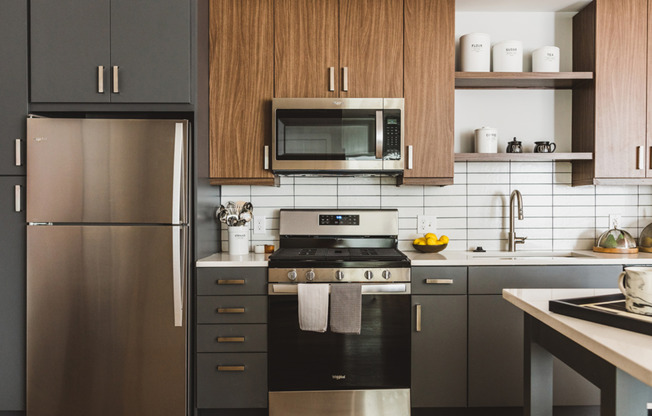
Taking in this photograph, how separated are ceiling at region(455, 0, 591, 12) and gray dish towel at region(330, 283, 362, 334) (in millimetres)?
1898

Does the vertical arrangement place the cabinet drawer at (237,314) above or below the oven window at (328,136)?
below

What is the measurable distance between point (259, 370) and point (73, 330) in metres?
0.96

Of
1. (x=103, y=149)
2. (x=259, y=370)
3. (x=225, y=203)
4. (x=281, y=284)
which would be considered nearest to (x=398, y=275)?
(x=281, y=284)

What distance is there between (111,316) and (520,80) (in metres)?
2.66

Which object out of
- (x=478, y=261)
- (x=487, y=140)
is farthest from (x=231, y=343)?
(x=487, y=140)

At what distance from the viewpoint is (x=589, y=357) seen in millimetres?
977

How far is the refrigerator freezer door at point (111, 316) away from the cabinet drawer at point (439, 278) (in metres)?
1.21

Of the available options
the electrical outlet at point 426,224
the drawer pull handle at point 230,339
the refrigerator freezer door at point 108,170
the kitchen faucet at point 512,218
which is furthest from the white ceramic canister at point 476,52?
the drawer pull handle at point 230,339

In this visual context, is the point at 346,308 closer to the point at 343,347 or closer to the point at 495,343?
the point at 343,347

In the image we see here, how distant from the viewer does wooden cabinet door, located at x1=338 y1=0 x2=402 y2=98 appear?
2.49 meters

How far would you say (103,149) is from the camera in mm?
2180

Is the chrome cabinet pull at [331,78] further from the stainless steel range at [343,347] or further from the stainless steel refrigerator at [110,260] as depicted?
the stainless steel range at [343,347]

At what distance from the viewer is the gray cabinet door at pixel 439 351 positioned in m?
2.29

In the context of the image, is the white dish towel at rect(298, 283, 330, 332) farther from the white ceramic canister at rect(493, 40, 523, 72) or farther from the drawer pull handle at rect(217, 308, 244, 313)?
the white ceramic canister at rect(493, 40, 523, 72)
